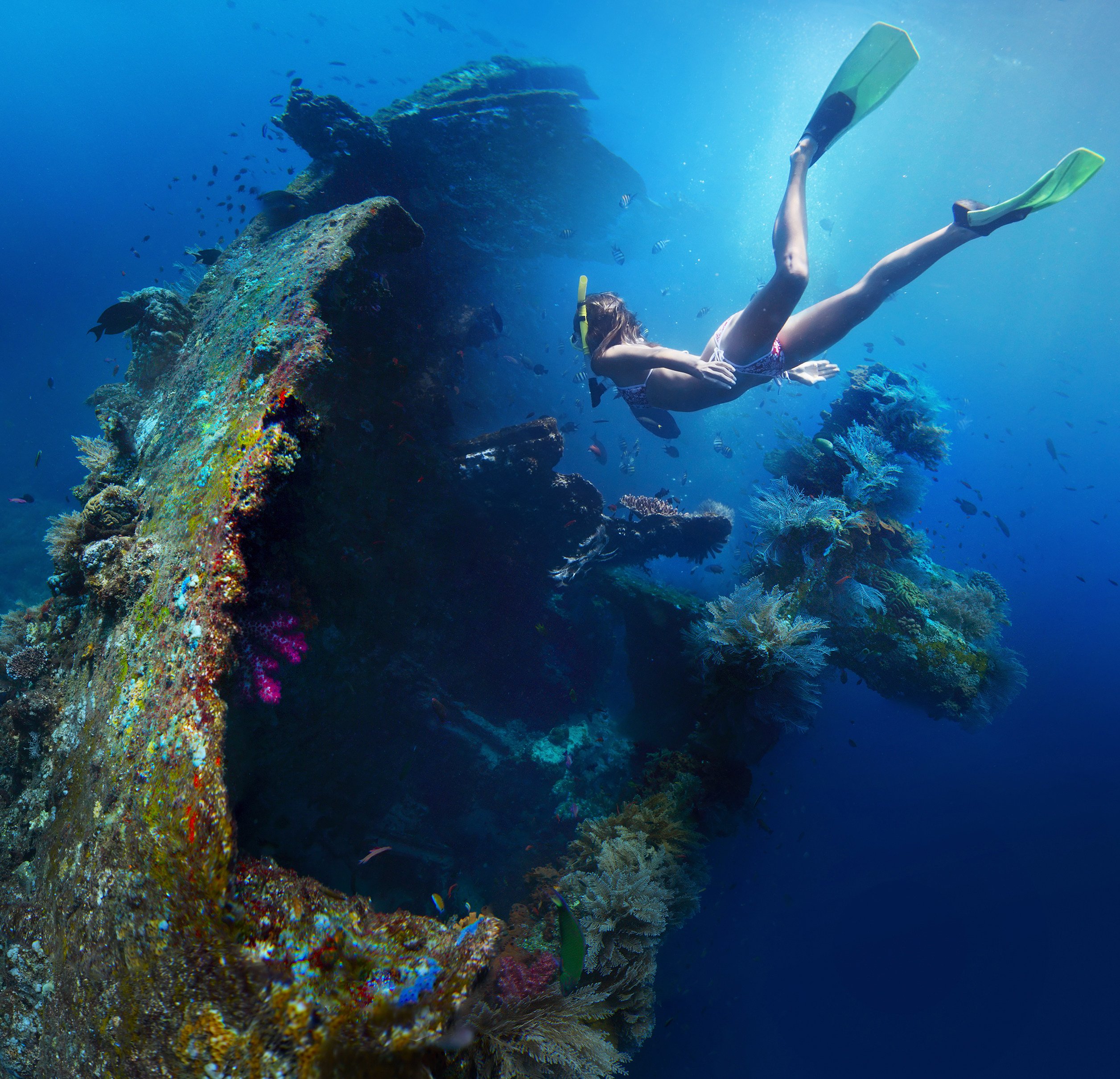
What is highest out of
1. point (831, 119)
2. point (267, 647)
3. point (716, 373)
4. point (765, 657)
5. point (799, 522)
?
point (831, 119)

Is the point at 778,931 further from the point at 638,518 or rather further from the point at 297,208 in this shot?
the point at 297,208

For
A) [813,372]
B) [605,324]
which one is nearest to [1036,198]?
[813,372]

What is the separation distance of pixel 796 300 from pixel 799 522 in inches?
114

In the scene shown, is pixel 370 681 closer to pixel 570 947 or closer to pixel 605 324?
pixel 570 947

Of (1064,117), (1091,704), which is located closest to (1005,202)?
(1091,704)

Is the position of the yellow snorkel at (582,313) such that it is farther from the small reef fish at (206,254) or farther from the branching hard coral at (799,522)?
the small reef fish at (206,254)

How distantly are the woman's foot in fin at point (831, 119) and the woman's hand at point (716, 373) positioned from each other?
8.90ft

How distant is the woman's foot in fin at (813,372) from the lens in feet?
17.2

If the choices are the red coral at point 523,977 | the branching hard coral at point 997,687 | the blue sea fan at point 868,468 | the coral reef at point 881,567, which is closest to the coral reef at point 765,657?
the coral reef at point 881,567

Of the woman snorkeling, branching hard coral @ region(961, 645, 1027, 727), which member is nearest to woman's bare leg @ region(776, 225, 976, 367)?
the woman snorkeling

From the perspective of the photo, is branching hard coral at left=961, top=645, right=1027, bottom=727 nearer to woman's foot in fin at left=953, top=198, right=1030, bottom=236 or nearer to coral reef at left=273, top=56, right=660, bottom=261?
woman's foot in fin at left=953, top=198, right=1030, bottom=236

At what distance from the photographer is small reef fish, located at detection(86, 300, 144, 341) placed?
16.9 feet

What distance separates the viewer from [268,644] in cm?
283

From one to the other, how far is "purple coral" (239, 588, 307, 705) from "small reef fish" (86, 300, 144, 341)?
4.92 metres
